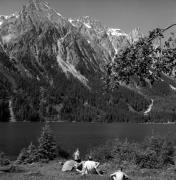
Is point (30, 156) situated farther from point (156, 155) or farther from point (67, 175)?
point (67, 175)

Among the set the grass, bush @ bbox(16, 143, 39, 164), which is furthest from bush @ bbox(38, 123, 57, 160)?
the grass

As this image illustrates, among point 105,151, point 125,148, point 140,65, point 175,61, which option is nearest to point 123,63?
point 140,65

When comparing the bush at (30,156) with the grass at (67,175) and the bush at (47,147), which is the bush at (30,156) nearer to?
the bush at (47,147)

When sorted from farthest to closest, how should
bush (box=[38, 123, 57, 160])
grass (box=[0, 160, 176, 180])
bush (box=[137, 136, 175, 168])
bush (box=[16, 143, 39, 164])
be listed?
bush (box=[38, 123, 57, 160]) → bush (box=[16, 143, 39, 164]) → bush (box=[137, 136, 175, 168]) → grass (box=[0, 160, 176, 180])

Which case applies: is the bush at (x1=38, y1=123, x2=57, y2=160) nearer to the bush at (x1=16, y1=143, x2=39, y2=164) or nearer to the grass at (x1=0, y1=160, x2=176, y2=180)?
the bush at (x1=16, y1=143, x2=39, y2=164)

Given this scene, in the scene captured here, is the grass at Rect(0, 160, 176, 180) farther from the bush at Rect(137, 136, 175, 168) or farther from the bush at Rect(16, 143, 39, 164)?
the bush at Rect(16, 143, 39, 164)

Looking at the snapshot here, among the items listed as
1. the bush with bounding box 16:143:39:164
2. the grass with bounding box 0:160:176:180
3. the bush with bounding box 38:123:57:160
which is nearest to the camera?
the grass with bounding box 0:160:176:180

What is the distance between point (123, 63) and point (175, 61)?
6.46 feet

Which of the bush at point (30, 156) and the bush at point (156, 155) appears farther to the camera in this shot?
the bush at point (30, 156)

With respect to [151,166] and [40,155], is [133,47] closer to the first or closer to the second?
[151,166]

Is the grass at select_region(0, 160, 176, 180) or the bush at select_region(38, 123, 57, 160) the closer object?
the grass at select_region(0, 160, 176, 180)

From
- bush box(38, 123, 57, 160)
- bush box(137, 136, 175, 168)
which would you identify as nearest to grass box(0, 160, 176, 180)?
bush box(137, 136, 175, 168)

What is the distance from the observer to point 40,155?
180 ft

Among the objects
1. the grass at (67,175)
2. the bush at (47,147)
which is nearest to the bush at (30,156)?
the bush at (47,147)
